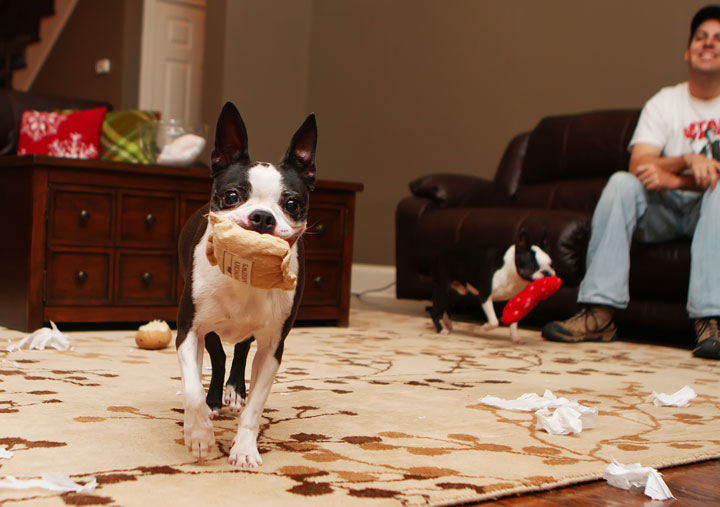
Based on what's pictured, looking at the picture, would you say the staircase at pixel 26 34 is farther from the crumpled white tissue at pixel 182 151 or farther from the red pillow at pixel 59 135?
the crumpled white tissue at pixel 182 151

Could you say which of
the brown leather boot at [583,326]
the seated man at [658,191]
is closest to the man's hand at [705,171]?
the seated man at [658,191]

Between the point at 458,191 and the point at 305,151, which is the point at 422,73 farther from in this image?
the point at 305,151

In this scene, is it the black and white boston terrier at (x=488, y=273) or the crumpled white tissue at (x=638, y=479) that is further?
the black and white boston terrier at (x=488, y=273)

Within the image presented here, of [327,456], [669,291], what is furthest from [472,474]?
[669,291]

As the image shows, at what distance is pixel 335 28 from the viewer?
6.10 m

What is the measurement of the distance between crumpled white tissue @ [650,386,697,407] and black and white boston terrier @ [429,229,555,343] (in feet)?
3.40

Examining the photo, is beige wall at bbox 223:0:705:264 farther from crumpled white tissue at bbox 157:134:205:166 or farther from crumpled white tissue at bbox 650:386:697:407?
crumpled white tissue at bbox 650:386:697:407

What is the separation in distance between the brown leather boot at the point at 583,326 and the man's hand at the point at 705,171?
60 centimetres

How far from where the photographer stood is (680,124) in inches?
129

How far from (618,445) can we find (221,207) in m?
0.81

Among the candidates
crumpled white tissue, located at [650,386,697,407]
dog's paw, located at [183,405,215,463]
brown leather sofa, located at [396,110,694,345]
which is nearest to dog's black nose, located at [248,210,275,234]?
dog's paw, located at [183,405,215,463]

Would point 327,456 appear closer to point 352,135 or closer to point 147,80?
point 352,135

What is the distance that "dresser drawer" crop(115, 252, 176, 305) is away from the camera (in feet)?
9.53

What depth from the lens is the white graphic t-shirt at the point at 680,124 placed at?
126 inches
